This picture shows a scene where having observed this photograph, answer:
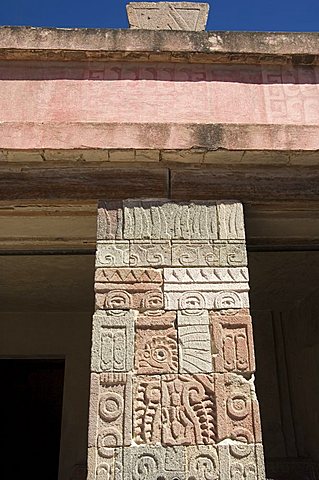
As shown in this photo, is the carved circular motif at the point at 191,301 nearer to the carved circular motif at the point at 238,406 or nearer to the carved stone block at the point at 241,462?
the carved circular motif at the point at 238,406

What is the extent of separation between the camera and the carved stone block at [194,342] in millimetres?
2451

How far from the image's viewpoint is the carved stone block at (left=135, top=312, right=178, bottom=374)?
96.7 inches

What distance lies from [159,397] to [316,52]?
215 cm

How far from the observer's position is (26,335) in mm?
5285

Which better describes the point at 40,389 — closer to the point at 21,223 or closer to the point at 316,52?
the point at 21,223

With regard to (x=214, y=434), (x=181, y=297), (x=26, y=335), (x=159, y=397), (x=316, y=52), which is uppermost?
(x=316, y=52)

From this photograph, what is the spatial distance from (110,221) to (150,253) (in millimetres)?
281

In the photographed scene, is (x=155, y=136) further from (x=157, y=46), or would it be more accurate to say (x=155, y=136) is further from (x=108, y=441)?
(x=108, y=441)

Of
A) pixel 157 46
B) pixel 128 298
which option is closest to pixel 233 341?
pixel 128 298

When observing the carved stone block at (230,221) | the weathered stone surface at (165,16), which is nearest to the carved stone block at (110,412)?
the carved stone block at (230,221)

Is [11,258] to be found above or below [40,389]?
above

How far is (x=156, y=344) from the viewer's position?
250 cm

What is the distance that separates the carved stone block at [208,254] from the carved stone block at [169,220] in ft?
0.15

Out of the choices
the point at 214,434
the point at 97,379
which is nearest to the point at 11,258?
the point at 97,379
